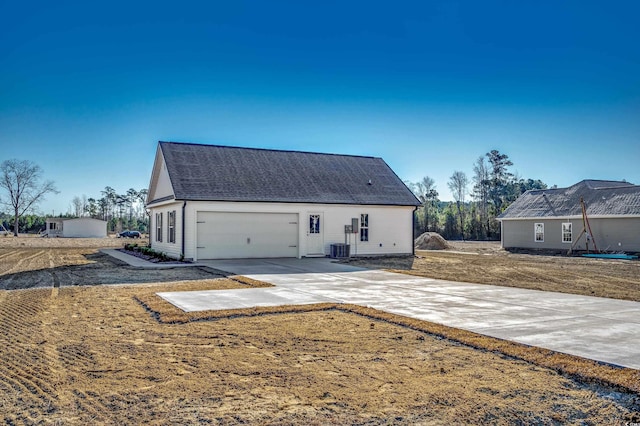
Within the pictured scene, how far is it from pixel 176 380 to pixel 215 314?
10.5ft

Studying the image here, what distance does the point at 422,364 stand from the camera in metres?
4.95

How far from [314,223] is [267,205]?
97.8 inches

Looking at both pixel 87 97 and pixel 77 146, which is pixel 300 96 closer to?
pixel 87 97

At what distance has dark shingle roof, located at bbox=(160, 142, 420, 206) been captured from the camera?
1956cm

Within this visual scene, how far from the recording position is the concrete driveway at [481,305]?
5887 millimetres

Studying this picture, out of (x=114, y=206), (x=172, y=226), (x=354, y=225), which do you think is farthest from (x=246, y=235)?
(x=114, y=206)

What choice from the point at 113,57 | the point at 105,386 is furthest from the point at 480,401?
the point at 113,57

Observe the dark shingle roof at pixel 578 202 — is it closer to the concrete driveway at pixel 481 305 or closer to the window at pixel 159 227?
the concrete driveway at pixel 481 305

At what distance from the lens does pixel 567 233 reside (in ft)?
89.9

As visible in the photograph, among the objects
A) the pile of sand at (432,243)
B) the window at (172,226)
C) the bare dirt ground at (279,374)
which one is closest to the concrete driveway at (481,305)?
the bare dirt ground at (279,374)

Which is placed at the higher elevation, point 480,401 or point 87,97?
point 87,97

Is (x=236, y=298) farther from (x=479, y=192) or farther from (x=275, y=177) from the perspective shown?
(x=479, y=192)

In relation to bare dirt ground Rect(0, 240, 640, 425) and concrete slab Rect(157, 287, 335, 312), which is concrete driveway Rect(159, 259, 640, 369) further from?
bare dirt ground Rect(0, 240, 640, 425)

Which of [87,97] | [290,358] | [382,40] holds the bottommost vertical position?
[290,358]
